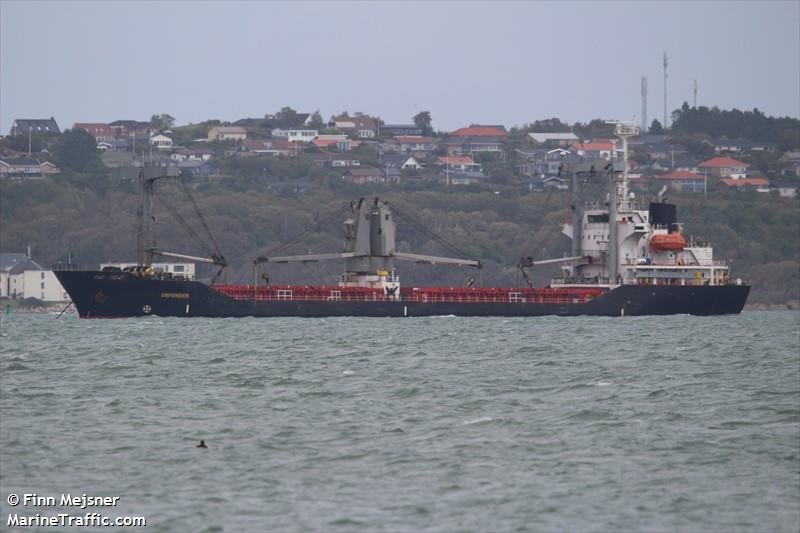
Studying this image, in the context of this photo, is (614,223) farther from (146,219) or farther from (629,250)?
(146,219)

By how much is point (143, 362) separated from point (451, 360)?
33.7 ft

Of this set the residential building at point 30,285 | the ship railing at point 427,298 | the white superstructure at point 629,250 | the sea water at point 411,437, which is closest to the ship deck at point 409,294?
the ship railing at point 427,298

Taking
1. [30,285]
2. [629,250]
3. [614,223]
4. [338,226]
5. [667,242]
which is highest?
[338,226]

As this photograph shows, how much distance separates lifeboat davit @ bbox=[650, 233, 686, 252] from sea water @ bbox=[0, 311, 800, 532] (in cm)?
3363

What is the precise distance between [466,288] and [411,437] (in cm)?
5626

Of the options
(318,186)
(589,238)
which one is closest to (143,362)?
(589,238)

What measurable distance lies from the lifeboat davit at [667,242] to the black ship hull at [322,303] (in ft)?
9.80

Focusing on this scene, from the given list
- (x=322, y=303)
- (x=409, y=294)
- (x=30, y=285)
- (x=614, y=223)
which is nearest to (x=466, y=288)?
(x=409, y=294)

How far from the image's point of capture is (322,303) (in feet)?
279

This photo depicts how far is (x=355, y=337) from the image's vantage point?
6575 cm

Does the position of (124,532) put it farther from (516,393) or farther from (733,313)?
(733,313)

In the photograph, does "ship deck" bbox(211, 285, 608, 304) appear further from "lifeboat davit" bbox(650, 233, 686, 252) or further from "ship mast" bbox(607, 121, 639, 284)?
"lifeboat davit" bbox(650, 233, 686, 252)

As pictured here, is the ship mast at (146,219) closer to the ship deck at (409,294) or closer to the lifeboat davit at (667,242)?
the ship deck at (409,294)

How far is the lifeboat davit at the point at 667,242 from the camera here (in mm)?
90250
